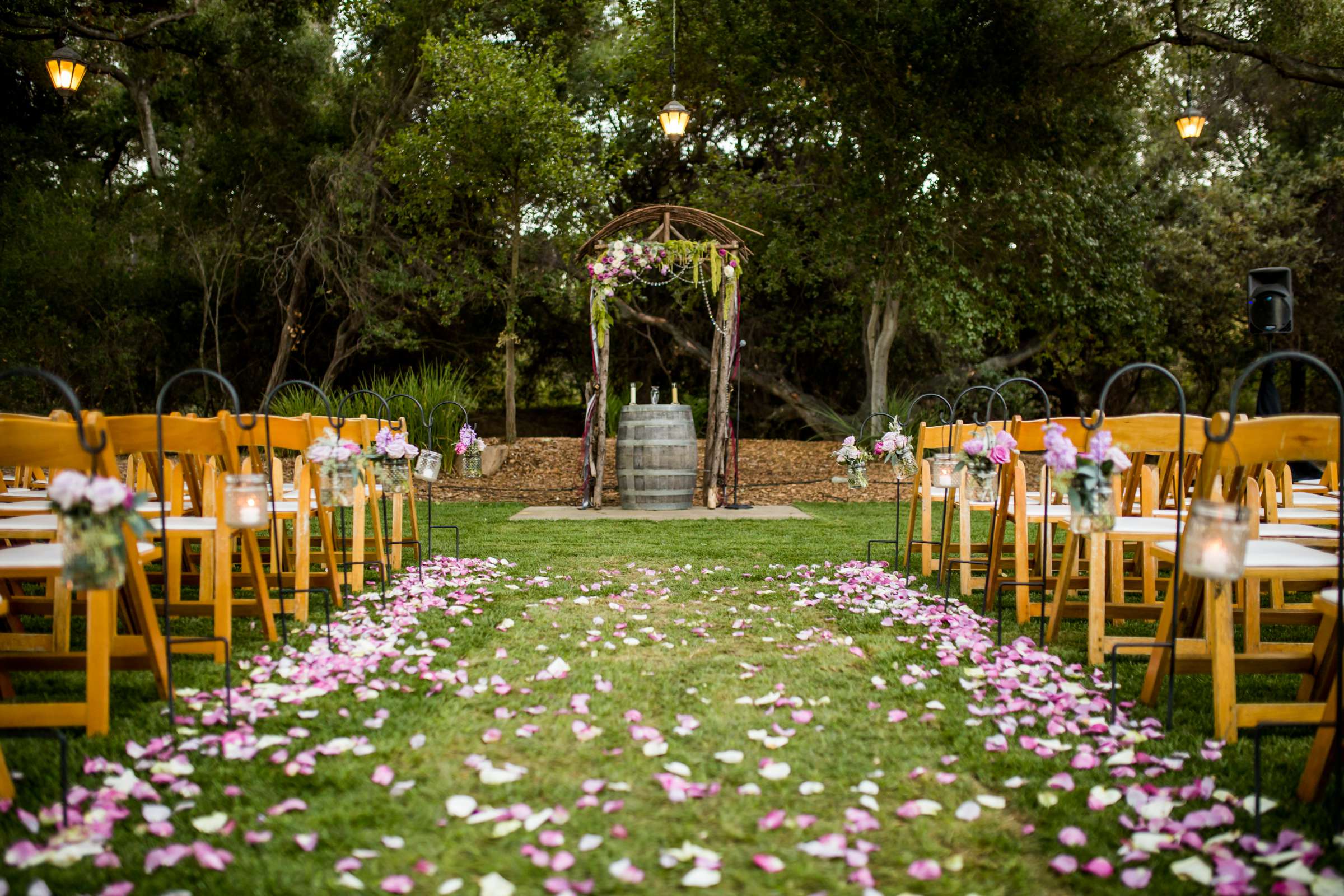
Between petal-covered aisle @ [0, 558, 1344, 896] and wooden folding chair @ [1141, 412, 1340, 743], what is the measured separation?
206 mm

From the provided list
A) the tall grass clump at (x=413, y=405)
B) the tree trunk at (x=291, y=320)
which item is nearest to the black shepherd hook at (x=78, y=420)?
the tall grass clump at (x=413, y=405)

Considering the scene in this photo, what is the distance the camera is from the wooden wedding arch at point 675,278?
870 cm

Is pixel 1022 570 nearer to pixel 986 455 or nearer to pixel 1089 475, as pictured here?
pixel 986 455

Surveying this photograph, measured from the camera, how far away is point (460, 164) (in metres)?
12.0

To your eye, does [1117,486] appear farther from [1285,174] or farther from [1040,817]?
[1285,174]

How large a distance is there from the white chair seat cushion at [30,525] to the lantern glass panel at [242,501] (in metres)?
0.89

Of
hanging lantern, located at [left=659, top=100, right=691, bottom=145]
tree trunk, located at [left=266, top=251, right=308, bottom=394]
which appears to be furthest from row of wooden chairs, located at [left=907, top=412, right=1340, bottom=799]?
tree trunk, located at [left=266, top=251, right=308, bottom=394]

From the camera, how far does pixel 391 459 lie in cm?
457

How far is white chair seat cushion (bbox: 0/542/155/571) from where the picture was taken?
8.62 ft

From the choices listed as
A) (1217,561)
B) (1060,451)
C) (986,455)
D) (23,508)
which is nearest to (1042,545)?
(986,455)

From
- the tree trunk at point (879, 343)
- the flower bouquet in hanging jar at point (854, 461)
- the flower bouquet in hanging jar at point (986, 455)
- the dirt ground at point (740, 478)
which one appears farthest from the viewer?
the tree trunk at point (879, 343)

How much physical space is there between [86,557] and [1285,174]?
1779cm

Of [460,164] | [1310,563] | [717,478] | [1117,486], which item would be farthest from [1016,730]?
[460,164]

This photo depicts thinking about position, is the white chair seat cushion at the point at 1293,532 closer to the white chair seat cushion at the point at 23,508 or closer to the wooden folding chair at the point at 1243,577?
the wooden folding chair at the point at 1243,577
